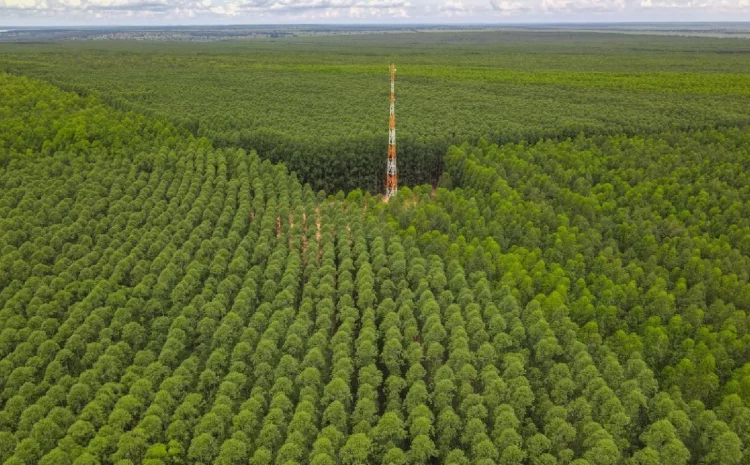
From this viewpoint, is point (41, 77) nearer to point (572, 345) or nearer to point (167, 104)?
point (167, 104)

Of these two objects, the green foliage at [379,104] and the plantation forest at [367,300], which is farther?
the green foliage at [379,104]

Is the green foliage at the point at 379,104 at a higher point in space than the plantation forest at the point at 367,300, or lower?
higher

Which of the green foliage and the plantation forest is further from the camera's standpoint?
the green foliage

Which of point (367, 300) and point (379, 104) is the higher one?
point (379, 104)

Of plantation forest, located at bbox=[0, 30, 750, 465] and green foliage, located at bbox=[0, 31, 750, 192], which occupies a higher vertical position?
green foliage, located at bbox=[0, 31, 750, 192]

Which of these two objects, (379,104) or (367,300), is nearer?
(367,300)

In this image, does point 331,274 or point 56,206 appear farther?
point 56,206

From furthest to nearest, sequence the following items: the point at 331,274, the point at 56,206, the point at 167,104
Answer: the point at 167,104 < the point at 56,206 < the point at 331,274

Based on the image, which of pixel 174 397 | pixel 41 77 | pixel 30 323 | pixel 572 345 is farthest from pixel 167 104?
pixel 572 345
